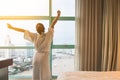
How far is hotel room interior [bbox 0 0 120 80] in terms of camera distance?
13.3 feet

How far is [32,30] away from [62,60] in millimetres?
943

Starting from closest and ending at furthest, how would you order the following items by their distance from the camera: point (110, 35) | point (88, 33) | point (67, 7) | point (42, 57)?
1. point (42, 57)
2. point (110, 35)
3. point (88, 33)
4. point (67, 7)

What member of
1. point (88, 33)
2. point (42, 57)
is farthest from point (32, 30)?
point (88, 33)

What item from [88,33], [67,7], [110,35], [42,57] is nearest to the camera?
[42,57]

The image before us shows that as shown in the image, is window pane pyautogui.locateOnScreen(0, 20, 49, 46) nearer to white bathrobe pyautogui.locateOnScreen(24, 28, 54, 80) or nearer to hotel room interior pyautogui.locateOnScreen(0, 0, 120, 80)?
hotel room interior pyautogui.locateOnScreen(0, 0, 120, 80)

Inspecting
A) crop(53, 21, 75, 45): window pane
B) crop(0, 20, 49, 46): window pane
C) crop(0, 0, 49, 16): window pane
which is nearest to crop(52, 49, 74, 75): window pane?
crop(53, 21, 75, 45): window pane

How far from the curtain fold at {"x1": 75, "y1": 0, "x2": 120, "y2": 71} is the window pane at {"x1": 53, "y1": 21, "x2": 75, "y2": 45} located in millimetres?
308

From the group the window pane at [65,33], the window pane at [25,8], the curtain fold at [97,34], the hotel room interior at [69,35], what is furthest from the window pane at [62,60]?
the window pane at [25,8]

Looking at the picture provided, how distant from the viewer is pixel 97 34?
13.8ft

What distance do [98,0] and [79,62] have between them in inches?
51.8

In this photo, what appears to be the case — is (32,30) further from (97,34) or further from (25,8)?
(97,34)

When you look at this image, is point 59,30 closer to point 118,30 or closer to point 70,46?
point 70,46

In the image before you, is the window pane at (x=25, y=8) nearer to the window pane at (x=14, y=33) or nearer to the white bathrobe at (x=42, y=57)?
the window pane at (x=14, y=33)

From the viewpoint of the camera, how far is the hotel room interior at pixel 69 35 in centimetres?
407
